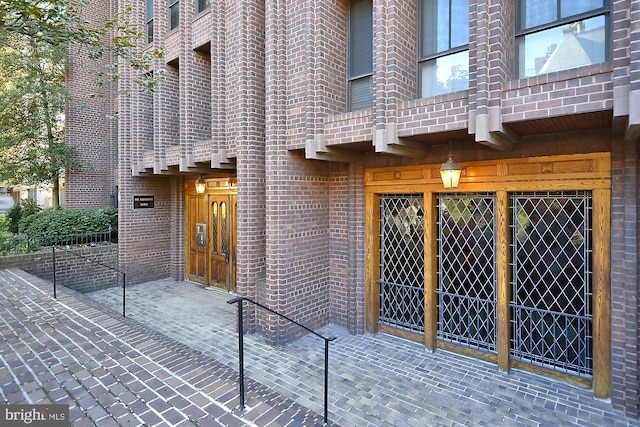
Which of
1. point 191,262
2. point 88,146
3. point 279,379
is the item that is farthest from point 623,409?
point 88,146

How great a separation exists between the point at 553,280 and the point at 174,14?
9.36m

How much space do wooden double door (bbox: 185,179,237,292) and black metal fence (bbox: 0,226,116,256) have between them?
244cm

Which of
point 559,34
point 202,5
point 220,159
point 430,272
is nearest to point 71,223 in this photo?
point 220,159

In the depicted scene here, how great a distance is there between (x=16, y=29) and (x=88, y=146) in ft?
27.9

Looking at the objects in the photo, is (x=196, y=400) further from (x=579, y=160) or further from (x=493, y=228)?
(x=579, y=160)

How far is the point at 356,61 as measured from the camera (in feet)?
18.1

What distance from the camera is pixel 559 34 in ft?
12.6

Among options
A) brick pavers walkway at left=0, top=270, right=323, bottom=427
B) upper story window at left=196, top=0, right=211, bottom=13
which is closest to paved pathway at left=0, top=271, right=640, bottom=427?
brick pavers walkway at left=0, top=270, right=323, bottom=427

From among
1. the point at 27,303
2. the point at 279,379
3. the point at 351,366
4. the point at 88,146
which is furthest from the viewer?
the point at 88,146

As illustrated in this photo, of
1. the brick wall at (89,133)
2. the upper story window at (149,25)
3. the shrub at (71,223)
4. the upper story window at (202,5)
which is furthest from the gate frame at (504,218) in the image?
the brick wall at (89,133)

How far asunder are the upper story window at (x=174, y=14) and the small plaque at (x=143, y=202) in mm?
4233

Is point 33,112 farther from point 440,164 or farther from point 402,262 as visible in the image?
point 440,164

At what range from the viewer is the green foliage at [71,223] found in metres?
9.51

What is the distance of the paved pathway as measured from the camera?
3.19 m
